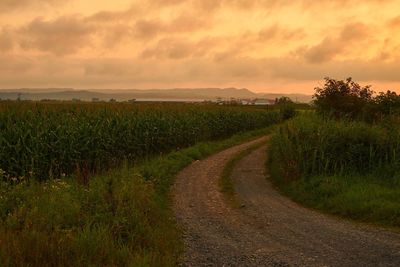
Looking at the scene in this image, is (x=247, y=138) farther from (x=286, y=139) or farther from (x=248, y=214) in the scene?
(x=248, y=214)

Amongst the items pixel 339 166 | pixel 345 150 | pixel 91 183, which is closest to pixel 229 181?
pixel 339 166

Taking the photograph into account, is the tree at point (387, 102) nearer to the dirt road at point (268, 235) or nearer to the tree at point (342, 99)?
the tree at point (342, 99)

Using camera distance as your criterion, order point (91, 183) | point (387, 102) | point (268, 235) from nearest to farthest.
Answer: point (268, 235) → point (91, 183) → point (387, 102)

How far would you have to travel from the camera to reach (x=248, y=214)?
13.1 metres

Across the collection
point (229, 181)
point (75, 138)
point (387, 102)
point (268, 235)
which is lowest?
point (229, 181)

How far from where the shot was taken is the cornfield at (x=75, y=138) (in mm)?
17156

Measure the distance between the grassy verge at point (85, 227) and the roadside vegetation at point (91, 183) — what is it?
2 centimetres

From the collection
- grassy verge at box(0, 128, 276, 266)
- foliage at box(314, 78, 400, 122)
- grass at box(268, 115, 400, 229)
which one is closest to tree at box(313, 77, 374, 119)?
foliage at box(314, 78, 400, 122)

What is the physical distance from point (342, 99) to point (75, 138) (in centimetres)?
1487

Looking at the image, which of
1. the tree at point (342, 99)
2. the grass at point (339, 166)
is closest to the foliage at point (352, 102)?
the tree at point (342, 99)

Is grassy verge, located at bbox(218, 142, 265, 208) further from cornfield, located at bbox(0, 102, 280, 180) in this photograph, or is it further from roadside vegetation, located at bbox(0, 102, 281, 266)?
cornfield, located at bbox(0, 102, 280, 180)

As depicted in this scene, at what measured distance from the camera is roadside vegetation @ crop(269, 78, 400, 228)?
13156mm

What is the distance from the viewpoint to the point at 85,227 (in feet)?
27.6

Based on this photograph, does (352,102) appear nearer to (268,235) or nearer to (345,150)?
(345,150)
